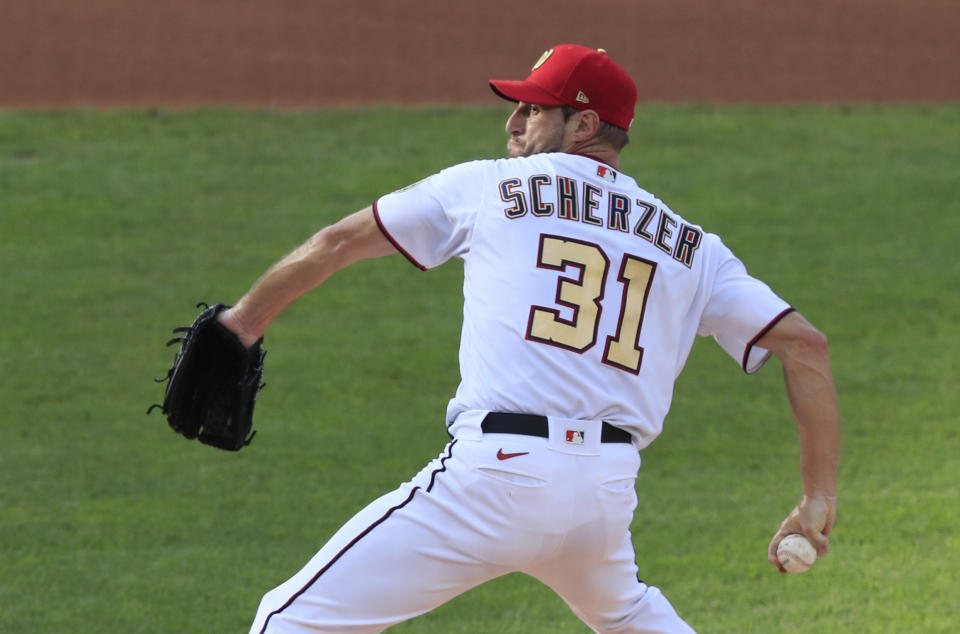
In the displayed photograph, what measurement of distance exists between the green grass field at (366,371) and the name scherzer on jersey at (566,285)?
2102mm

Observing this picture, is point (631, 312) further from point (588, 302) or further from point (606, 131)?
point (606, 131)

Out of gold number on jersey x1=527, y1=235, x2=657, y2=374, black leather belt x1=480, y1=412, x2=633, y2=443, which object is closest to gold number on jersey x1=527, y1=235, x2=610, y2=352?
gold number on jersey x1=527, y1=235, x2=657, y2=374

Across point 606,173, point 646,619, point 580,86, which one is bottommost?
point 646,619

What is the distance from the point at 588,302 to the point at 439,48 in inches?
598

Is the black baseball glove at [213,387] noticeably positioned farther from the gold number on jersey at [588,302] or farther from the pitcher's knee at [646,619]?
the pitcher's knee at [646,619]

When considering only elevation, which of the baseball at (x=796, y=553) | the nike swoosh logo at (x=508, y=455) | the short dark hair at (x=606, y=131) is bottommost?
the baseball at (x=796, y=553)

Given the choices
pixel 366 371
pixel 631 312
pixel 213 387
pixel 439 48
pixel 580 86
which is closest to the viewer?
pixel 631 312

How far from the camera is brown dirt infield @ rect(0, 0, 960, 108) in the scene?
53.7 feet

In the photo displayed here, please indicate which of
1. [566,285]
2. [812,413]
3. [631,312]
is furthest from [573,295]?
[812,413]

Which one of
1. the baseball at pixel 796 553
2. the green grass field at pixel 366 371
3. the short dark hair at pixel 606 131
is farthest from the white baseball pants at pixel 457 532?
the green grass field at pixel 366 371

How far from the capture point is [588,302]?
3076 millimetres

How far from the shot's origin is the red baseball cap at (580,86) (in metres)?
3.34

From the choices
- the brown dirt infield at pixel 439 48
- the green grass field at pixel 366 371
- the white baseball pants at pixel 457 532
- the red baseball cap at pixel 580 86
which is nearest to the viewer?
the white baseball pants at pixel 457 532

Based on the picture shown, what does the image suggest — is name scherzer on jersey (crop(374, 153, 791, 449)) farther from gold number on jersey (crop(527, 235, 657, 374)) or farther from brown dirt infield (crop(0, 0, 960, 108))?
brown dirt infield (crop(0, 0, 960, 108))
